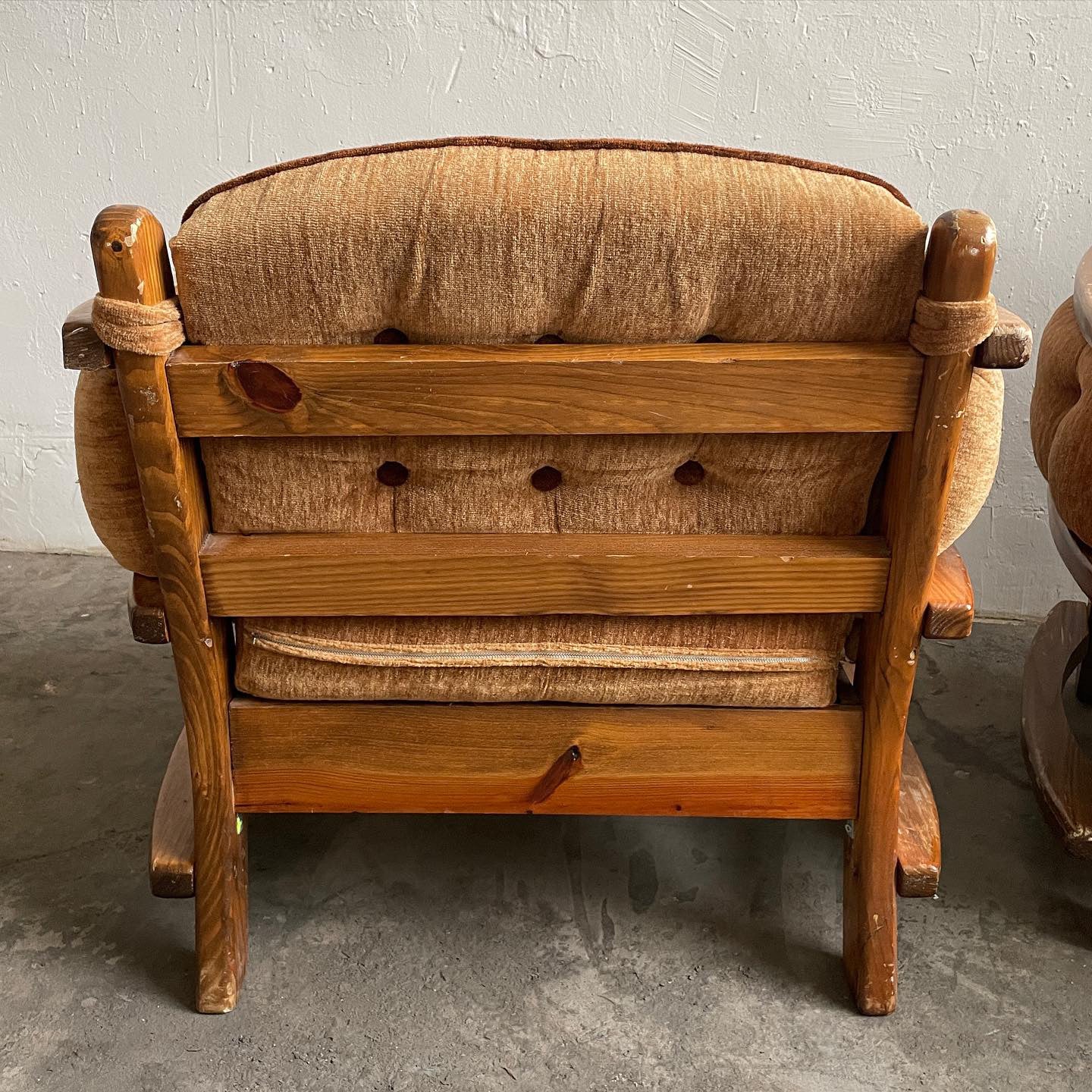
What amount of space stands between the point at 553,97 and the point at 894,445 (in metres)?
1.34

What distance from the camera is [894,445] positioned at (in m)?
1.14

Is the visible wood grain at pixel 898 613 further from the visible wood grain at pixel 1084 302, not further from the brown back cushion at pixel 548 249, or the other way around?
the visible wood grain at pixel 1084 302

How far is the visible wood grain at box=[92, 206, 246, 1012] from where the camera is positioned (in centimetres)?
103

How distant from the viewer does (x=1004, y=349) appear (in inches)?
41.3

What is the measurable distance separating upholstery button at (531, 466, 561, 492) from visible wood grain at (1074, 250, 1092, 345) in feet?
2.57

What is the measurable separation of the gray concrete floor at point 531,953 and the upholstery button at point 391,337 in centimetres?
81

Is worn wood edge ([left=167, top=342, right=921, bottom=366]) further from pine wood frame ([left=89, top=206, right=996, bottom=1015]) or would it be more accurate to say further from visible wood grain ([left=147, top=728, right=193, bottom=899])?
visible wood grain ([left=147, top=728, right=193, bottom=899])

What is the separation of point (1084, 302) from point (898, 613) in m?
0.62

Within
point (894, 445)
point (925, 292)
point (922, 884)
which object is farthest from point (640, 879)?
point (925, 292)

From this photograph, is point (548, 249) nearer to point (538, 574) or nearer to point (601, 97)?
point (538, 574)

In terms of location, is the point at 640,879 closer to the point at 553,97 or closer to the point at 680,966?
the point at 680,966

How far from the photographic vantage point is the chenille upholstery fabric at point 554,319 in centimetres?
103

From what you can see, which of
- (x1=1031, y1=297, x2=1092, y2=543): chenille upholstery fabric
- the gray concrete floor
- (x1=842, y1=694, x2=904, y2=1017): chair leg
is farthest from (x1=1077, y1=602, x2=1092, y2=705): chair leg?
(x1=842, y1=694, x2=904, y2=1017): chair leg

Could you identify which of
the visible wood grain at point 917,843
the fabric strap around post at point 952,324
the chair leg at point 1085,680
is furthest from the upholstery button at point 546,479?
the chair leg at point 1085,680
